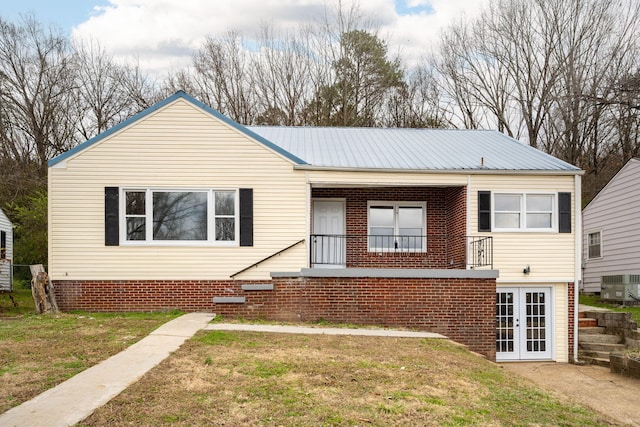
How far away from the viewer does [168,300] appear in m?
14.6

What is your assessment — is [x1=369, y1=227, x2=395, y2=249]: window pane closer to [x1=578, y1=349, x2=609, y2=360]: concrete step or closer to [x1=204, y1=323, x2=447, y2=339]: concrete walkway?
[x1=204, y1=323, x2=447, y2=339]: concrete walkway

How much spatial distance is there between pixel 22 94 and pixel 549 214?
29217 millimetres

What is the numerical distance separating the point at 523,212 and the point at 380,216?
397cm

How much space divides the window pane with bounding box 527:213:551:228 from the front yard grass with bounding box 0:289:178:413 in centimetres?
945

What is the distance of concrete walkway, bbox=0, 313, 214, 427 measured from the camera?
6.12m

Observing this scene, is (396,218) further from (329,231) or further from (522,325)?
(522,325)

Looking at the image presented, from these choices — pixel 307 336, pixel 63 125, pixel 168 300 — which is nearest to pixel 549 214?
pixel 307 336

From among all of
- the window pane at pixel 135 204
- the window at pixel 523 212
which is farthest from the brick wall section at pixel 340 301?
the window at pixel 523 212

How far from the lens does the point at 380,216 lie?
58.0 ft

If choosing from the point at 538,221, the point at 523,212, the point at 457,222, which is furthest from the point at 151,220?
the point at 538,221

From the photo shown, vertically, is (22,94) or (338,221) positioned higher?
(22,94)

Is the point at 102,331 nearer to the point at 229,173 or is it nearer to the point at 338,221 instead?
the point at 229,173

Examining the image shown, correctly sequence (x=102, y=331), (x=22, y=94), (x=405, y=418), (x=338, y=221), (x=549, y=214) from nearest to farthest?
1. (x=405, y=418)
2. (x=102, y=331)
3. (x=549, y=214)
4. (x=338, y=221)
5. (x=22, y=94)

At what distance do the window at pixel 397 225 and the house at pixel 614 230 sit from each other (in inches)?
347
